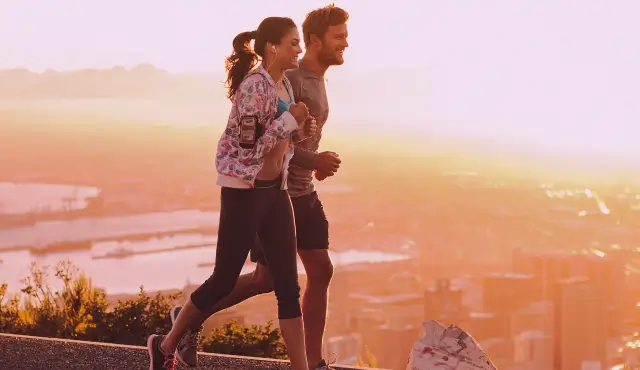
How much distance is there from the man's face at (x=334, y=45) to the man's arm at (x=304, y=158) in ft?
1.66

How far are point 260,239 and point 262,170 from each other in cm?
36

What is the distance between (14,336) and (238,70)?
322 cm

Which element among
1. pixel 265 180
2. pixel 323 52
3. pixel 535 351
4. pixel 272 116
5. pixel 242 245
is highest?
pixel 323 52

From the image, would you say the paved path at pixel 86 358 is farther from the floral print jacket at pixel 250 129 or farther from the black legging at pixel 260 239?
the floral print jacket at pixel 250 129

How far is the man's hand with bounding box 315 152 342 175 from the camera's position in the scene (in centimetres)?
496

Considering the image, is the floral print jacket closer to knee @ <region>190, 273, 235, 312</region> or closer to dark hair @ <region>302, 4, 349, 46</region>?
knee @ <region>190, 273, 235, 312</region>

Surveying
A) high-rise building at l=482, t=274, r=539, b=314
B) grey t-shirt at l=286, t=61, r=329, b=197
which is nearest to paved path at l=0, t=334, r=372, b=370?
grey t-shirt at l=286, t=61, r=329, b=197

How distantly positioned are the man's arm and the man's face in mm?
505

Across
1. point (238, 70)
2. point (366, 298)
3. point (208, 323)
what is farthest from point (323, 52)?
point (366, 298)

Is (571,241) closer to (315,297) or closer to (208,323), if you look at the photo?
(208,323)

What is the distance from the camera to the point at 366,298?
69.0ft

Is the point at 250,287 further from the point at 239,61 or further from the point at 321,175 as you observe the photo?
the point at 239,61

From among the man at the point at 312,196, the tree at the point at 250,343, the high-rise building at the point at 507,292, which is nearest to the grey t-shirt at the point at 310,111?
the man at the point at 312,196

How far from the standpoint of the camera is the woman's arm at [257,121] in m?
4.43
